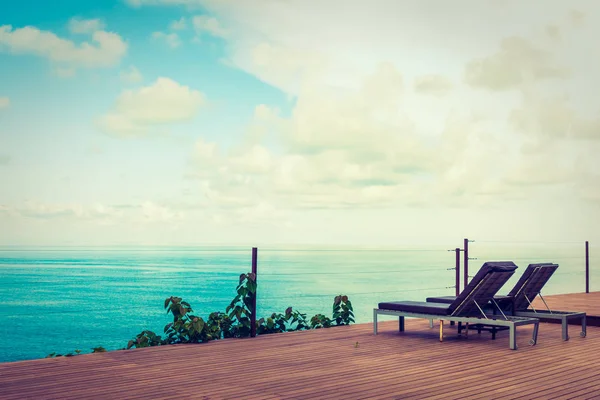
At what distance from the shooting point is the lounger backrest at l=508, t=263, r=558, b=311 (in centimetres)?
662

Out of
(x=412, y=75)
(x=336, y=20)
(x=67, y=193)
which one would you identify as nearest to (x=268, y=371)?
(x=336, y=20)

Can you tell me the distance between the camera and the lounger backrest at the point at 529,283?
6.62 metres

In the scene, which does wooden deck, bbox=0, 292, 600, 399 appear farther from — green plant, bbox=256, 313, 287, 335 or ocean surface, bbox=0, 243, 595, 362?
ocean surface, bbox=0, 243, 595, 362

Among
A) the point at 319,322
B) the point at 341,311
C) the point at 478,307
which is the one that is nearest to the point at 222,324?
the point at 319,322

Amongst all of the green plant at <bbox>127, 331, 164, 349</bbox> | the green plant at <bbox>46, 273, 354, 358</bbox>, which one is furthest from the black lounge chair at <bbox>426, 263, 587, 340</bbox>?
the green plant at <bbox>127, 331, 164, 349</bbox>

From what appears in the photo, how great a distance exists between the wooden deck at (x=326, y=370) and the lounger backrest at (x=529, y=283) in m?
0.39

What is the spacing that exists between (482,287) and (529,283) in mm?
834

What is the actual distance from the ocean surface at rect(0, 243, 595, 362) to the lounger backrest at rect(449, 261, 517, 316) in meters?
23.5

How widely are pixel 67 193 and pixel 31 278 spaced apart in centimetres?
1881

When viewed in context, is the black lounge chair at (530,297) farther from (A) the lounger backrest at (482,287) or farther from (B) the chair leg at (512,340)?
(B) the chair leg at (512,340)

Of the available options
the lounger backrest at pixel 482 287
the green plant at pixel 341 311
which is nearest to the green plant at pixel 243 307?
the green plant at pixel 341 311

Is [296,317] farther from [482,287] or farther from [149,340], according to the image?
[482,287]

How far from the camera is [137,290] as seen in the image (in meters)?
61.4

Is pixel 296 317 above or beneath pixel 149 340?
above
